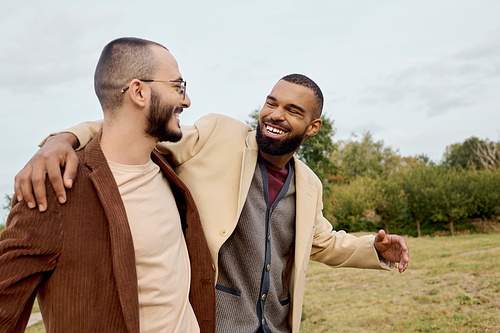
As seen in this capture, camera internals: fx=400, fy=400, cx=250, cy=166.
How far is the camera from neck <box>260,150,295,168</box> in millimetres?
3457

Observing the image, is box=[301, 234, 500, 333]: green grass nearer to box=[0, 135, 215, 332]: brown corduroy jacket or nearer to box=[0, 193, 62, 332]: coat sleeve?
box=[0, 135, 215, 332]: brown corduroy jacket

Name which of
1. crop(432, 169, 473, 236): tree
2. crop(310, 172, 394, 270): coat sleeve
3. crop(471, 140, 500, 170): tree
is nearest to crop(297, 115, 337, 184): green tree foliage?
crop(432, 169, 473, 236): tree

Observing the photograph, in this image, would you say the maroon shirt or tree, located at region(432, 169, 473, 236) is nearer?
the maroon shirt

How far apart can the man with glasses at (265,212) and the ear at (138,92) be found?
413 millimetres

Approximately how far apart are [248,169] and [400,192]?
125ft

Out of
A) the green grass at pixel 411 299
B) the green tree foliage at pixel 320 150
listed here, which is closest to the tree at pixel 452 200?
the green tree foliage at pixel 320 150

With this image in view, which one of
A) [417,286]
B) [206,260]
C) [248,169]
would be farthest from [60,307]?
[417,286]

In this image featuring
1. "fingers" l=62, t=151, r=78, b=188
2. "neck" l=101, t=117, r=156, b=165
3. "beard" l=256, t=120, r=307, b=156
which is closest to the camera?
"fingers" l=62, t=151, r=78, b=188

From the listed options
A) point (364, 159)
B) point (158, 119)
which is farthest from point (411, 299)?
point (364, 159)

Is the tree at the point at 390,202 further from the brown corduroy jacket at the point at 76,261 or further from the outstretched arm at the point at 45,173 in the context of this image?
the outstretched arm at the point at 45,173

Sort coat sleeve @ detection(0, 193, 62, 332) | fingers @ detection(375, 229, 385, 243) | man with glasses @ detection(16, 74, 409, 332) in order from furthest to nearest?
fingers @ detection(375, 229, 385, 243), man with glasses @ detection(16, 74, 409, 332), coat sleeve @ detection(0, 193, 62, 332)

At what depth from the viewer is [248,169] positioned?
314cm

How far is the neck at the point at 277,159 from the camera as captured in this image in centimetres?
346

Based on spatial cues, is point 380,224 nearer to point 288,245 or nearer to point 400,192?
point 400,192
